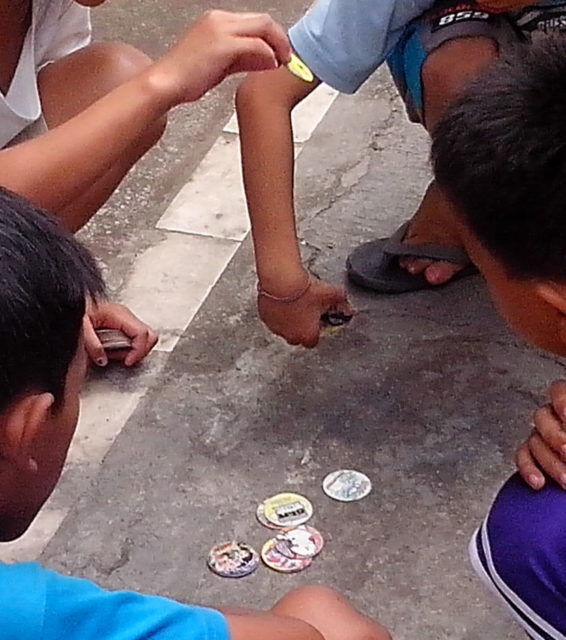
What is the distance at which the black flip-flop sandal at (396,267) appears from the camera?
66.2 inches

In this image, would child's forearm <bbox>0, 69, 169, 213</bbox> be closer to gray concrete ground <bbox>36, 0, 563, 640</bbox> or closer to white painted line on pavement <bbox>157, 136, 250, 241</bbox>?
gray concrete ground <bbox>36, 0, 563, 640</bbox>

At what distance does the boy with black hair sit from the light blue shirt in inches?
17.2

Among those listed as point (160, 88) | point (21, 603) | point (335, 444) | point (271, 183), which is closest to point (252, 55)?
point (160, 88)

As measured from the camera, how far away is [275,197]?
4.88 ft

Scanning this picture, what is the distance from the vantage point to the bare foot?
1.68 metres

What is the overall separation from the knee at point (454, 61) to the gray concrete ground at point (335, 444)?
0.31 m

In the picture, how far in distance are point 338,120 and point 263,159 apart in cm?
64

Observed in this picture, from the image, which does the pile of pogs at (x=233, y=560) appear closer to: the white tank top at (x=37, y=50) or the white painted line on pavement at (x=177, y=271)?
the white painted line on pavement at (x=177, y=271)

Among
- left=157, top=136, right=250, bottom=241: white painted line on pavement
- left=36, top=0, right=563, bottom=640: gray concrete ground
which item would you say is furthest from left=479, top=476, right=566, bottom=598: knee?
left=157, top=136, right=250, bottom=241: white painted line on pavement

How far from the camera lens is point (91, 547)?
4.36 feet

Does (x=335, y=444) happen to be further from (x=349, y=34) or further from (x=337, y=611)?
(x=349, y=34)

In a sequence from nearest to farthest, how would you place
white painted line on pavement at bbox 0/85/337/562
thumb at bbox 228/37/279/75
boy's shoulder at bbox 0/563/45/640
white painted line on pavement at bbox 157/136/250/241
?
boy's shoulder at bbox 0/563/45/640
thumb at bbox 228/37/279/75
white painted line on pavement at bbox 0/85/337/562
white painted line on pavement at bbox 157/136/250/241

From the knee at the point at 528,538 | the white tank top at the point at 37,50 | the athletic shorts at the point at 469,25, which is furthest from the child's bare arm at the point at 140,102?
the knee at the point at 528,538

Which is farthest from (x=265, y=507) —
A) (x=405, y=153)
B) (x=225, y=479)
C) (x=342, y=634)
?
(x=405, y=153)
